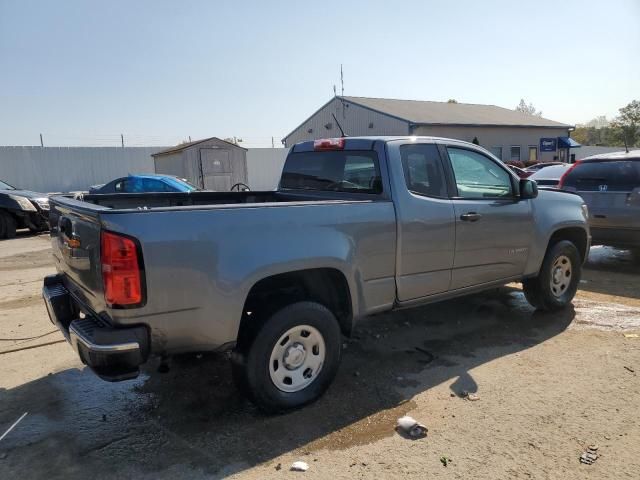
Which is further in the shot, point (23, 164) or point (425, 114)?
point (425, 114)

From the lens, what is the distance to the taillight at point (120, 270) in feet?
8.80

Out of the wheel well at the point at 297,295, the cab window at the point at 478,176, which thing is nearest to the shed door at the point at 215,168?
the cab window at the point at 478,176

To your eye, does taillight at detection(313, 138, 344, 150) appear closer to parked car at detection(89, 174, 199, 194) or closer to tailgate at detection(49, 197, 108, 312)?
tailgate at detection(49, 197, 108, 312)

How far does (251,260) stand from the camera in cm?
303

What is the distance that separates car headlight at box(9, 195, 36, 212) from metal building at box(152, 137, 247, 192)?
7514 millimetres

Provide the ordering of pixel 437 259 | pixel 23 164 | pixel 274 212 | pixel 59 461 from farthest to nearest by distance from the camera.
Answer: pixel 23 164, pixel 437 259, pixel 274 212, pixel 59 461

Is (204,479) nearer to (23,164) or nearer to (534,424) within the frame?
(534,424)

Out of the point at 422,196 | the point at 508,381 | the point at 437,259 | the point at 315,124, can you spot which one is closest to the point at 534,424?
the point at 508,381

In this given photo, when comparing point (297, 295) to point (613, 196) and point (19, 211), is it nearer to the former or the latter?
point (613, 196)

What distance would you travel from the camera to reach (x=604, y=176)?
764 cm

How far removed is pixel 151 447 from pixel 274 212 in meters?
1.66

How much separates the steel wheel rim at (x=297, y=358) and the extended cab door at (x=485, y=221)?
1.53 m

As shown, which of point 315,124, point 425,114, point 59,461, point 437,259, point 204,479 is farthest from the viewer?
point 315,124

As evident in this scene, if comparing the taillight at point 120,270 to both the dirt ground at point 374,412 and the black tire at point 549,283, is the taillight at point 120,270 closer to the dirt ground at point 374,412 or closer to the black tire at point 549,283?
the dirt ground at point 374,412
